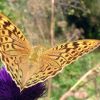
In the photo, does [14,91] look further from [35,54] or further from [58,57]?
[58,57]

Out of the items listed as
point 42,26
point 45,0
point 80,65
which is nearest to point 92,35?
point 42,26

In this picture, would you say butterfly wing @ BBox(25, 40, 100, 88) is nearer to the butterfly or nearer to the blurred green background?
the butterfly

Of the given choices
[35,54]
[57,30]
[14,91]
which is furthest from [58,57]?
[57,30]

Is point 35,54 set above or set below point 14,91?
above

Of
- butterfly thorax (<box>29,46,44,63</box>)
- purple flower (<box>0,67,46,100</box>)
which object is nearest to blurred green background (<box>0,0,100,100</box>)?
purple flower (<box>0,67,46,100</box>)

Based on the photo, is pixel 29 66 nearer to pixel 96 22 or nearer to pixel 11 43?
pixel 11 43

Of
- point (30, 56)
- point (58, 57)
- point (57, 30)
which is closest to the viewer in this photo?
point (58, 57)
